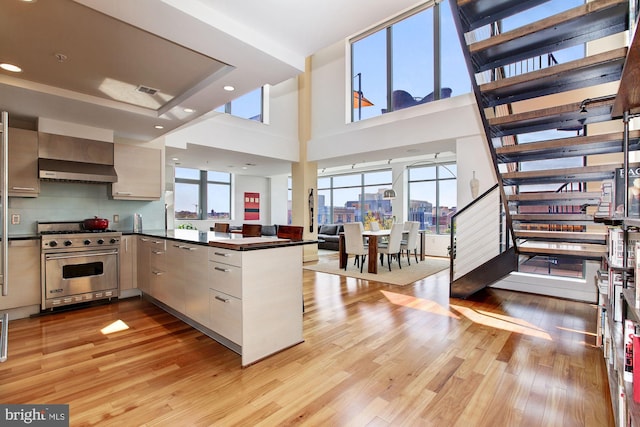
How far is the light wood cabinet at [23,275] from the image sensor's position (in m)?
3.28

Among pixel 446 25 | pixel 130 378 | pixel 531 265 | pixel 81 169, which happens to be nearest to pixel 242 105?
pixel 81 169

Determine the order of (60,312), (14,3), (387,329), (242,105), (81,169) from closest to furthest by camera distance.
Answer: (14,3) < (387,329) < (60,312) < (81,169) < (242,105)

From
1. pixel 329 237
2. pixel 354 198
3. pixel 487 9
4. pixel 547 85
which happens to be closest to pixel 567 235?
pixel 547 85

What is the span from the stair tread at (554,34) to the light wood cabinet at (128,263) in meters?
4.42

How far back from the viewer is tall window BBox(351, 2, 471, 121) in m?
6.17

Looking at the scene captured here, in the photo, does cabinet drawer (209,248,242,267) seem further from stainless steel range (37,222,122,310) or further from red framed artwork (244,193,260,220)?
red framed artwork (244,193,260,220)

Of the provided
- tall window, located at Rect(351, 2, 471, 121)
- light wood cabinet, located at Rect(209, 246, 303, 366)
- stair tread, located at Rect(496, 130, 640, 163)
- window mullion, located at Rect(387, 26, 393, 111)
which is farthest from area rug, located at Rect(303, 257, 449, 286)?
window mullion, located at Rect(387, 26, 393, 111)

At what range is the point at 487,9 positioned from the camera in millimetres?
2160

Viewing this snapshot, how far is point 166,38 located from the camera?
81.4 inches

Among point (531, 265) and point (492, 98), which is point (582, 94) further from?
point (492, 98)

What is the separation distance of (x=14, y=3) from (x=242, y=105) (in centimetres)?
544

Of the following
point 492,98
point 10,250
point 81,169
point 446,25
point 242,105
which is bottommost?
point 10,250

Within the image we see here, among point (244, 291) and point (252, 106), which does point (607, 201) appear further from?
point (252, 106)

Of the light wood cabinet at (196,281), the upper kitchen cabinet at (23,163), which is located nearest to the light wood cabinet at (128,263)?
the upper kitchen cabinet at (23,163)
